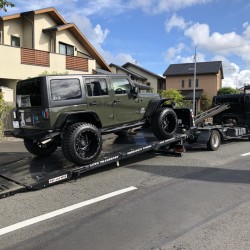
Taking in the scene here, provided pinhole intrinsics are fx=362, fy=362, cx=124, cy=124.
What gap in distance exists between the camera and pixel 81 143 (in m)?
8.10

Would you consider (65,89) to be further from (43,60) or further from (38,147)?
(43,60)

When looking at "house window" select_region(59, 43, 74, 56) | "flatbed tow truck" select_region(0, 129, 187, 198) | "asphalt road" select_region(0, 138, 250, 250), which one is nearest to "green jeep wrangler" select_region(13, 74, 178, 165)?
"flatbed tow truck" select_region(0, 129, 187, 198)

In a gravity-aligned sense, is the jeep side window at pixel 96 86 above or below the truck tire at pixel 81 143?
above

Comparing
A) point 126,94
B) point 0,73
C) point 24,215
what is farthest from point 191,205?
point 0,73

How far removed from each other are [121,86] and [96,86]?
0.88 metres

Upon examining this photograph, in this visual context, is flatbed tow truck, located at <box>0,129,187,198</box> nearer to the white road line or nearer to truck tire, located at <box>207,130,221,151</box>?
the white road line

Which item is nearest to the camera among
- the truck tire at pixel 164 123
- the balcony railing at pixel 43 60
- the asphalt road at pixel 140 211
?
the asphalt road at pixel 140 211

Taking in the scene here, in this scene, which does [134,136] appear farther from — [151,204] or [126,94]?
[151,204]

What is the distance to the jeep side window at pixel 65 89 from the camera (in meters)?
7.94

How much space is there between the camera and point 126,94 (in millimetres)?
9453

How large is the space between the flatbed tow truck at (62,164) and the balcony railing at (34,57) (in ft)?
44.2

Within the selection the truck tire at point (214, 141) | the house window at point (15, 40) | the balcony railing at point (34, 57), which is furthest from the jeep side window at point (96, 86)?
the house window at point (15, 40)

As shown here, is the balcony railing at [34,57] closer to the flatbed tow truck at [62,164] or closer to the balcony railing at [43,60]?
the balcony railing at [43,60]

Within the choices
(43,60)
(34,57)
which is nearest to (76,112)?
(34,57)
